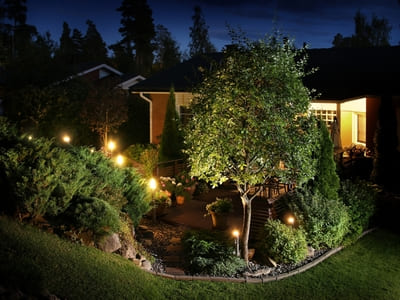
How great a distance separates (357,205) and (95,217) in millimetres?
7201

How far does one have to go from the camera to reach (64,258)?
26.1 feet

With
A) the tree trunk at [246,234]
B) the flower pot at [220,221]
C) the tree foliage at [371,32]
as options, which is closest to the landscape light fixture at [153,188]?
the flower pot at [220,221]

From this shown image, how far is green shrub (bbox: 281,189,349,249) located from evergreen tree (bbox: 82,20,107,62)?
5836cm

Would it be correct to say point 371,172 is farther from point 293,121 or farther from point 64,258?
point 64,258

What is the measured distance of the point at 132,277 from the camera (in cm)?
834

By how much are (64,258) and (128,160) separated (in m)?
12.7

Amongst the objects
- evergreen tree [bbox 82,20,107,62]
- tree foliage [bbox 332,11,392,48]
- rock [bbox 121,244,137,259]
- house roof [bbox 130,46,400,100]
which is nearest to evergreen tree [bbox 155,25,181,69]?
evergreen tree [bbox 82,20,107,62]

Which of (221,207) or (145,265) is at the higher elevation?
(221,207)

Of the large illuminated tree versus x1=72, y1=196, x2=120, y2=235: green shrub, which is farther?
the large illuminated tree

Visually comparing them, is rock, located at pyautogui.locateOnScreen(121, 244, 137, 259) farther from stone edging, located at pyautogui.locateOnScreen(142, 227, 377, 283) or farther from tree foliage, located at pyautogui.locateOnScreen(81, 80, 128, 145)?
tree foliage, located at pyautogui.locateOnScreen(81, 80, 128, 145)

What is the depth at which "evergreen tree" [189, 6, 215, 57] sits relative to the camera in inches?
2263

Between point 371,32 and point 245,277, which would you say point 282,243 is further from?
point 371,32

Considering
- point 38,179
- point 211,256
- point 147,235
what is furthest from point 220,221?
point 38,179

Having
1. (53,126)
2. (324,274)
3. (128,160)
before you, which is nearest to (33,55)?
(53,126)
